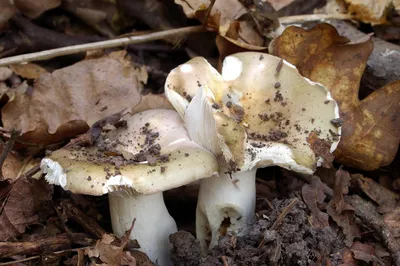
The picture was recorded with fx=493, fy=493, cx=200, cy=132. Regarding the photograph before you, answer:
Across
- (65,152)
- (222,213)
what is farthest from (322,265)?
(65,152)

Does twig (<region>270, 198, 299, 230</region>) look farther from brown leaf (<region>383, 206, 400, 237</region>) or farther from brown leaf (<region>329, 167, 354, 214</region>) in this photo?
brown leaf (<region>383, 206, 400, 237</region>)

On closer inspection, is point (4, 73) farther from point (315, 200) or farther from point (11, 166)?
point (315, 200)

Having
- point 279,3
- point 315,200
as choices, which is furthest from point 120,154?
point 279,3

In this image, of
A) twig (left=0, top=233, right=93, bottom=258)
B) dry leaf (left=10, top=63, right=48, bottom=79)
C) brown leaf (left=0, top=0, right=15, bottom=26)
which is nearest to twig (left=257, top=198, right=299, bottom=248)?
twig (left=0, top=233, right=93, bottom=258)

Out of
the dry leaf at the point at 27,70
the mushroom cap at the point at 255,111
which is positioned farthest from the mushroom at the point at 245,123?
the dry leaf at the point at 27,70

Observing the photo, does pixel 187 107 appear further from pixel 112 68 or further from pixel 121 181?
pixel 112 68
